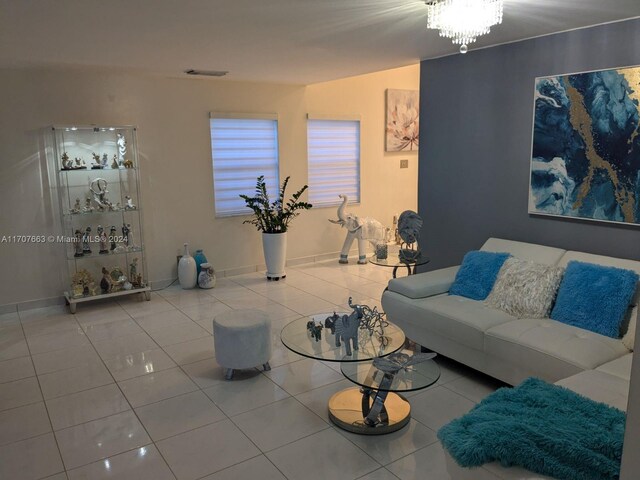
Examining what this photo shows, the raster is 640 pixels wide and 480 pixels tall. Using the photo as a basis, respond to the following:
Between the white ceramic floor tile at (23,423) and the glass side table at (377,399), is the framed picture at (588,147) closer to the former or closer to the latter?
the glass side table at (377,399)

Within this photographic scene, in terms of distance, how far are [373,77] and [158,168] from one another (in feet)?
10.7

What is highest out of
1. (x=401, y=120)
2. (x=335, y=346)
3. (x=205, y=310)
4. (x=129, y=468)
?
(x=401, y=120)

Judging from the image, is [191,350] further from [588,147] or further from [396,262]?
[588,147]

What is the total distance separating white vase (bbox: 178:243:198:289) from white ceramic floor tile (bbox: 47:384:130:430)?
239 cm

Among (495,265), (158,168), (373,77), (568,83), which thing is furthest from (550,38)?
(158,168)

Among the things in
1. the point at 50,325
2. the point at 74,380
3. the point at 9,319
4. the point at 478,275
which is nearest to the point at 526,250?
the point at 478,275

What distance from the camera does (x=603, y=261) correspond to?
338 cm

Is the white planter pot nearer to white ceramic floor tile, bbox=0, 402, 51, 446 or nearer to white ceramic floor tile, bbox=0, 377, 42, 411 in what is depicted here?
white ceramic floor tile, bbox=0, 377, 42, 411

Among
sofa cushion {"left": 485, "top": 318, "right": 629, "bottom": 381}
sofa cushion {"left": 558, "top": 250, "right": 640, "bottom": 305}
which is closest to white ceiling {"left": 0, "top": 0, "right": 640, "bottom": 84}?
sofa cushion {"left": 558, "top": 250, "right": 640, "bottom": 305}

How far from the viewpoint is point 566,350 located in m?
2.86

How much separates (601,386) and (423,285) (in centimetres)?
157

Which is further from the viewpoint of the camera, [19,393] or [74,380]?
[74,380]

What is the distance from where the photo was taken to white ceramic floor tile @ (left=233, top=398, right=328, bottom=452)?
2.82 meters

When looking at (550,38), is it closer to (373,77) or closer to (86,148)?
(373,77)
